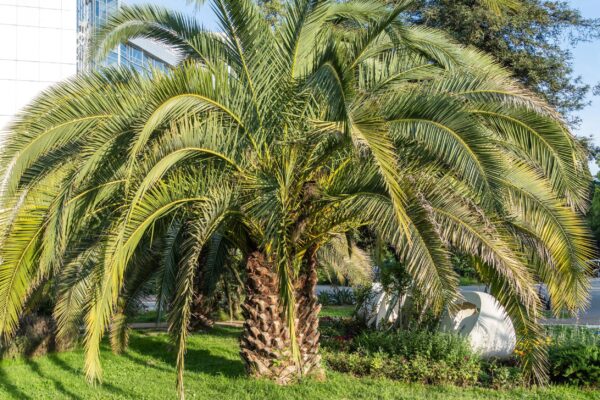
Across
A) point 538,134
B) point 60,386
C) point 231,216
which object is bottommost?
point 60,386

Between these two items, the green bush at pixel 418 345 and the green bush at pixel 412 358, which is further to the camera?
the green bush at pixel 418 345

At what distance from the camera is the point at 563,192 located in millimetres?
6957

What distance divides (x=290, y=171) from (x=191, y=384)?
3383 mm

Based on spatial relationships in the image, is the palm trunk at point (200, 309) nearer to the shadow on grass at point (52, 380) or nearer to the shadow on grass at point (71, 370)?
the shadow on grass at point (71, 370)

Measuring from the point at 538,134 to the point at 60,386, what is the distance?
7033 millimetres

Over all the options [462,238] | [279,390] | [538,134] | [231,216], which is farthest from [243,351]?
[538,134]

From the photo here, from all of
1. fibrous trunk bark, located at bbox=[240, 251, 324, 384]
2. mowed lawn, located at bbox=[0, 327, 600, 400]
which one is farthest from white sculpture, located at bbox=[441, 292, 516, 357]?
fibrous trunk bark, located at bbox=[240, 251, 324, 384]

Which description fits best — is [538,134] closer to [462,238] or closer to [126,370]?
[462,238]

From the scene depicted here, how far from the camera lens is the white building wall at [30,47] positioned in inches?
1272

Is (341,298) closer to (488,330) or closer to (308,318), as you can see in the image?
(488,330)

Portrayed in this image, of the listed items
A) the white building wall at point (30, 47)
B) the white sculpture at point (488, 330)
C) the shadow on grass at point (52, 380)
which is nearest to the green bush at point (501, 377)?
the white sculpture at point (488, 330)

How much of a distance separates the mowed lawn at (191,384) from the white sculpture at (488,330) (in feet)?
5.32

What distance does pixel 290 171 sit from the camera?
23.5 feet

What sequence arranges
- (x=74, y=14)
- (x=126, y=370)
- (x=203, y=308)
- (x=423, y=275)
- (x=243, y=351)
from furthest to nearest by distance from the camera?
(x=74, y=14) < (x=203, y=308) < (x=126, y=370) < (x=243, y=351) < (x=423, y=275)
